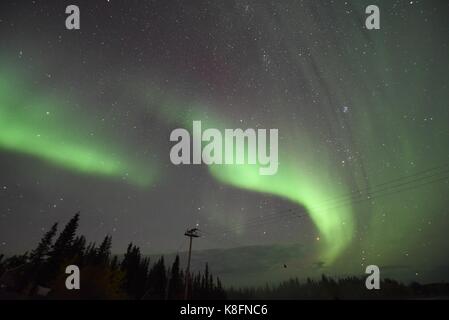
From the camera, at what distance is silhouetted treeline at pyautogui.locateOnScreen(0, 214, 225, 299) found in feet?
190

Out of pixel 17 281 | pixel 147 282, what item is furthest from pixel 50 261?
pixel 147 282

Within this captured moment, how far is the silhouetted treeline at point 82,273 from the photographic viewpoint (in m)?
58.0

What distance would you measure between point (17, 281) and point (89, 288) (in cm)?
1417

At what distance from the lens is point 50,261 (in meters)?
61.2

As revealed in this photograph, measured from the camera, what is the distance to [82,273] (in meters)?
70.9
